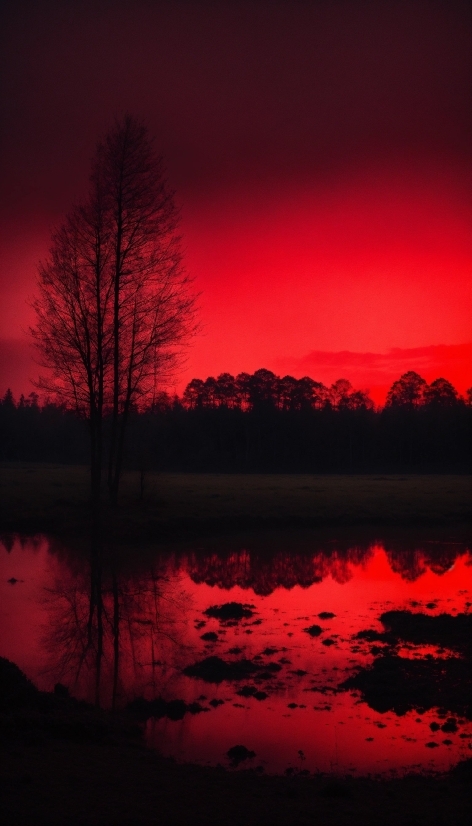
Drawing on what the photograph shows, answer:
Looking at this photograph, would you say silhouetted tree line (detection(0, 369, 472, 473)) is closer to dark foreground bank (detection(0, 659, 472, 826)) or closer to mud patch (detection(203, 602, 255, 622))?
mud patch (detection(203, 602, 255, 622))

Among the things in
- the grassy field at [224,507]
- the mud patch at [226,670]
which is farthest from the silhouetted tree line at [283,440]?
the mud patch at [226,670]

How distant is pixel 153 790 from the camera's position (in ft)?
22.2

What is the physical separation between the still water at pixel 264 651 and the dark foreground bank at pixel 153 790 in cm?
79

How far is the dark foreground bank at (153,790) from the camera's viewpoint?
6254mm

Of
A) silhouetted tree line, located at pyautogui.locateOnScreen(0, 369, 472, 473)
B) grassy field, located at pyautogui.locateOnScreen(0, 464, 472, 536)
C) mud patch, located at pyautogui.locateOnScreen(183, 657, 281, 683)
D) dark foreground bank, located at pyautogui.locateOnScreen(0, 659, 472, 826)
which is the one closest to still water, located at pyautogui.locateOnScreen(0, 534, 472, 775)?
mud patch, located at pyautogui.locateOnScreen(183, 657, 281, 683)

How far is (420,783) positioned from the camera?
301 inches

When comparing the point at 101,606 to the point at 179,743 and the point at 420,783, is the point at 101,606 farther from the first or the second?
the point at 420,783

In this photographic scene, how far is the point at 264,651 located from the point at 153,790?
6.75 m

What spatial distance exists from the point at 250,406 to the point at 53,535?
8996cm

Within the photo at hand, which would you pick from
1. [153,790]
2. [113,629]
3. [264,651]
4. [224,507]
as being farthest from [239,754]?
[224,507]

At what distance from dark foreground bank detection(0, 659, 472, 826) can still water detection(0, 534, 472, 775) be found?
786 mm

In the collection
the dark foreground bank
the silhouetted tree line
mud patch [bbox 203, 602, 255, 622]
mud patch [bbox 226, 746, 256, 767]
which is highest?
the silhouetted tree line

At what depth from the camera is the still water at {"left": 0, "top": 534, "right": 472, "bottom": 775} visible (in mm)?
9148

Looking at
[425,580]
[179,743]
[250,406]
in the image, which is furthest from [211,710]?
[250,406]
